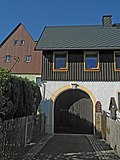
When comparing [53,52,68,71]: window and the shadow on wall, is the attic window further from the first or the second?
the shadow on wall

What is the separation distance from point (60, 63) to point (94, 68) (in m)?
2.40

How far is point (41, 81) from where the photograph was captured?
17.2 m

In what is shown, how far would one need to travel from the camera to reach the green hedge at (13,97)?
817 cm

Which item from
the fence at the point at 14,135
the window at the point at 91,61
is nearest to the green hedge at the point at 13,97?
the fence at the point at 14,135

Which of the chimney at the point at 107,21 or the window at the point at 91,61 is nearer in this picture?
the window at the point at 91,61

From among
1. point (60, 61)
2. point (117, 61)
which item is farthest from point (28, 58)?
point (117, 61)

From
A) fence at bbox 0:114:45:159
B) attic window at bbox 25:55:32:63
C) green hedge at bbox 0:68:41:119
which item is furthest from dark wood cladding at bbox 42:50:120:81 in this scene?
attic window at bbox 25:55:32:63

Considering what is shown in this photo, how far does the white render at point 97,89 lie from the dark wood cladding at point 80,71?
28cm

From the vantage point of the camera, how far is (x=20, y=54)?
116ft

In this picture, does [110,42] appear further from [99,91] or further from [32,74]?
[32,74]

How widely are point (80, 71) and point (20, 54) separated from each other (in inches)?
782

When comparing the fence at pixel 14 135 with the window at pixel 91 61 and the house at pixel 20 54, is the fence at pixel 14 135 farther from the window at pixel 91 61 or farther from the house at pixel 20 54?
the house at pixel 20 54

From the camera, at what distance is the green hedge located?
26.8 ft

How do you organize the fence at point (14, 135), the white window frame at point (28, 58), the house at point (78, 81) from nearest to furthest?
the fence at point (14, 135) → the house at point (78, 81) → the white window frame at point (28, 58)
